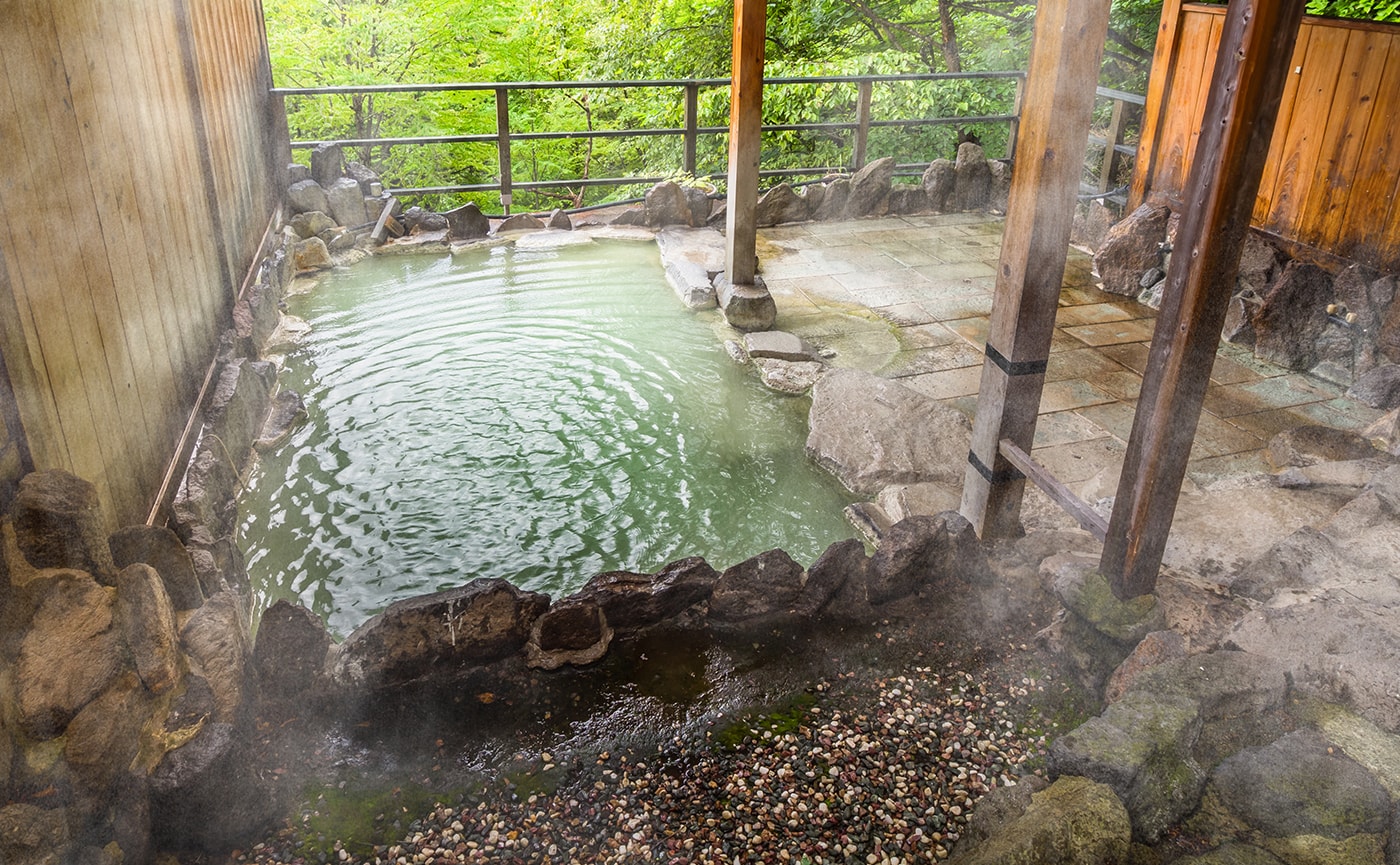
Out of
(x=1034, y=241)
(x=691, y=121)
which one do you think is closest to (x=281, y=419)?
(x=1034, y=241)

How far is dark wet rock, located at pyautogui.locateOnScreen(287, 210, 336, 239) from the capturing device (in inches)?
302

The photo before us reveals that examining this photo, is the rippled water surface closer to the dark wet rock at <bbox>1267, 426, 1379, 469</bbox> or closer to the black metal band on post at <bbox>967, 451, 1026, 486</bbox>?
the black metal band on post at <bbox>967, 451, 1026, 486</bbox>

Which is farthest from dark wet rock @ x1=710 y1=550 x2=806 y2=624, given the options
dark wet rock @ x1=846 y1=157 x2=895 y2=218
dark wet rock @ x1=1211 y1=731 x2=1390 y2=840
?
dark wet rock @ x1=846 y1=157 x2=895 y2=218

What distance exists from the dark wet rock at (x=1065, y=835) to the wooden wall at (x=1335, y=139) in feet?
12.6

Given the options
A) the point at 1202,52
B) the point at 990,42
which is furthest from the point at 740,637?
the point at 990,42

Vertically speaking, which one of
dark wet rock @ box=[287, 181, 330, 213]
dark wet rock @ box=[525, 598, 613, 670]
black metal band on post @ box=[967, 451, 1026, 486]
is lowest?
dark wet rock @ box=[525, 598, 613, 670]

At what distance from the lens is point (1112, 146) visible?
8.38m

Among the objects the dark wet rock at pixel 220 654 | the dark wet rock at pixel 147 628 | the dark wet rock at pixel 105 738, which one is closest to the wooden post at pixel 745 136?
the dark wet rock at pixel 220 654

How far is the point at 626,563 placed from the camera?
398 cm

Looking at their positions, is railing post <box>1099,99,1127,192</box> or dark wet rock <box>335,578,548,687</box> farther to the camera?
railing post <box>1099,99,1127,192</box>

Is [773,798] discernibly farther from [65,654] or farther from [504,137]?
[504,137]

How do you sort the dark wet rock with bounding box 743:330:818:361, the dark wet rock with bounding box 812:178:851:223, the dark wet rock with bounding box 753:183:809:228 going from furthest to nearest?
the dark wet rock with bounding box 812:178:851:223, the dark wet rock with bounding box 753:183:809:228, the dark wet rock with bounding box 743:330:818:361

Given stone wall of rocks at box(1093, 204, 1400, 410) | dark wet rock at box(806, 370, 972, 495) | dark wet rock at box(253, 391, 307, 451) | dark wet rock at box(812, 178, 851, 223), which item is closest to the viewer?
dark wet rock at box(806, 370, 972, 495)

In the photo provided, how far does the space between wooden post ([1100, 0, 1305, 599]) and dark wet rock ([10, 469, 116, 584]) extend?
3.06m
